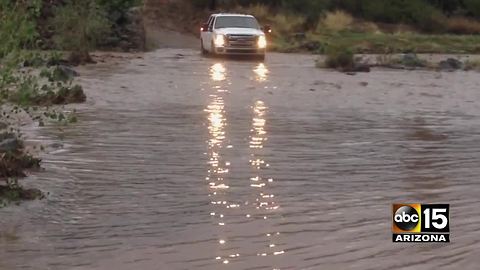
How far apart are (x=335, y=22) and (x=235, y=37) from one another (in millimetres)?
21355

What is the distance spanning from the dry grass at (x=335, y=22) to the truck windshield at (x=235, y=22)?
17.1 metres

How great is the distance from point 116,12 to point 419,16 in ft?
84.4

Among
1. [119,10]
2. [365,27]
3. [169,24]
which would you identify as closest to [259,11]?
[365,27]

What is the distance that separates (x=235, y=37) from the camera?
115 feet

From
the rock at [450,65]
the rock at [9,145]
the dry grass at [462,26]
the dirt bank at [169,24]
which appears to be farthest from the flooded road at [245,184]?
the dry grass at [462,26]

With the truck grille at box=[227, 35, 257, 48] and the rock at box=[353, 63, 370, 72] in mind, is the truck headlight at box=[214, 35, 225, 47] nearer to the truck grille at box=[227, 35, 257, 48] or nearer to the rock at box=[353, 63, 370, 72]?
the truck grille at box=[227, 35, 257, 48]

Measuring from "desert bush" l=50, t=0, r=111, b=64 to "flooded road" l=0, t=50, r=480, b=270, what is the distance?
→ 11.3m

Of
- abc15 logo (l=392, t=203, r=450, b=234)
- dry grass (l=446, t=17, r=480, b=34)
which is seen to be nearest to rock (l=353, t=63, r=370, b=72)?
abc15 logo (l=392, t=203, r=450, b=234)

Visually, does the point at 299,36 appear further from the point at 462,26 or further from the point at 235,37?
the point at 235,37

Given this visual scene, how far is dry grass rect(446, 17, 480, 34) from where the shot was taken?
59.6 meters

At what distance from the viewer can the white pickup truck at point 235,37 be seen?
35.2 m

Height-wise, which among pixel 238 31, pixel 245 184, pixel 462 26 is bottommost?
pixel 462 26

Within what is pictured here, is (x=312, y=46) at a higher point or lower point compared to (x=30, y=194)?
lower

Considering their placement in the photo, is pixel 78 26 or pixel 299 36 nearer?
pixel 78 26
